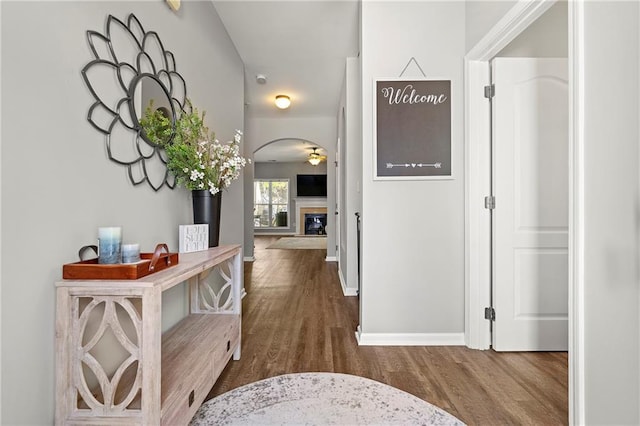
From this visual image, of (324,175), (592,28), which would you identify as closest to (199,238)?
(592,28)

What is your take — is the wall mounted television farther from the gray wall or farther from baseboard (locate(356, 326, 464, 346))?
baseboard (locate(356, 326, 464, 346))

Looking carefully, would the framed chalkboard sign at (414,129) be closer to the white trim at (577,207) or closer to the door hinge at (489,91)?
the door hinge at (489,91)

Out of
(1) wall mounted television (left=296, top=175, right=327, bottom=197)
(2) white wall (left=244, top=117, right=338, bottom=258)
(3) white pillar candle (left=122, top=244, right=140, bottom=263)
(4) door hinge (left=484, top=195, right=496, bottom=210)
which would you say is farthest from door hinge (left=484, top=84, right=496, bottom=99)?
(1) wall mounted television (left=296, top=175, right=327, bottom=197)

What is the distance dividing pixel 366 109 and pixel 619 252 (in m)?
1.76

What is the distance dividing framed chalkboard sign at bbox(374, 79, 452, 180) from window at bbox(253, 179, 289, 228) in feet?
32.0

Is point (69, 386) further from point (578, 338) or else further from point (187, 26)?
point (187, 26)

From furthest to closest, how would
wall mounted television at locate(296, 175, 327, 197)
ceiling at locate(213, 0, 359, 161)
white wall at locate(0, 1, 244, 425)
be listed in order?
1. wall mounted television at locate(296, 175, 327, 197)
2. ceiling at locate(213, 0, 359, 161)
3. white wall at locate(0, 1, 244, 425)

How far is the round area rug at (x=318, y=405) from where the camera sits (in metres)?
1.56

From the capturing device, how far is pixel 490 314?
2352 millimetres

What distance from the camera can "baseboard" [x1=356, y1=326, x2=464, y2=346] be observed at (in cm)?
243

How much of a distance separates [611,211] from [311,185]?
10.9m

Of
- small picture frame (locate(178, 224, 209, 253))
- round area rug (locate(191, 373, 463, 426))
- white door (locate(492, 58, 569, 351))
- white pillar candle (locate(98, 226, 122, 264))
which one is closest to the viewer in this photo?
white pillar candle (locate(98, 226, 122, 264))

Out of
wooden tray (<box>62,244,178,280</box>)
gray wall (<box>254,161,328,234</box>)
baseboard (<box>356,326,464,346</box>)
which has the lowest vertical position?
baseboard (<box>356,326,464,346</box>)

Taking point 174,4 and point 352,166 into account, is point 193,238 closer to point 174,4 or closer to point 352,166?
point 174,4
